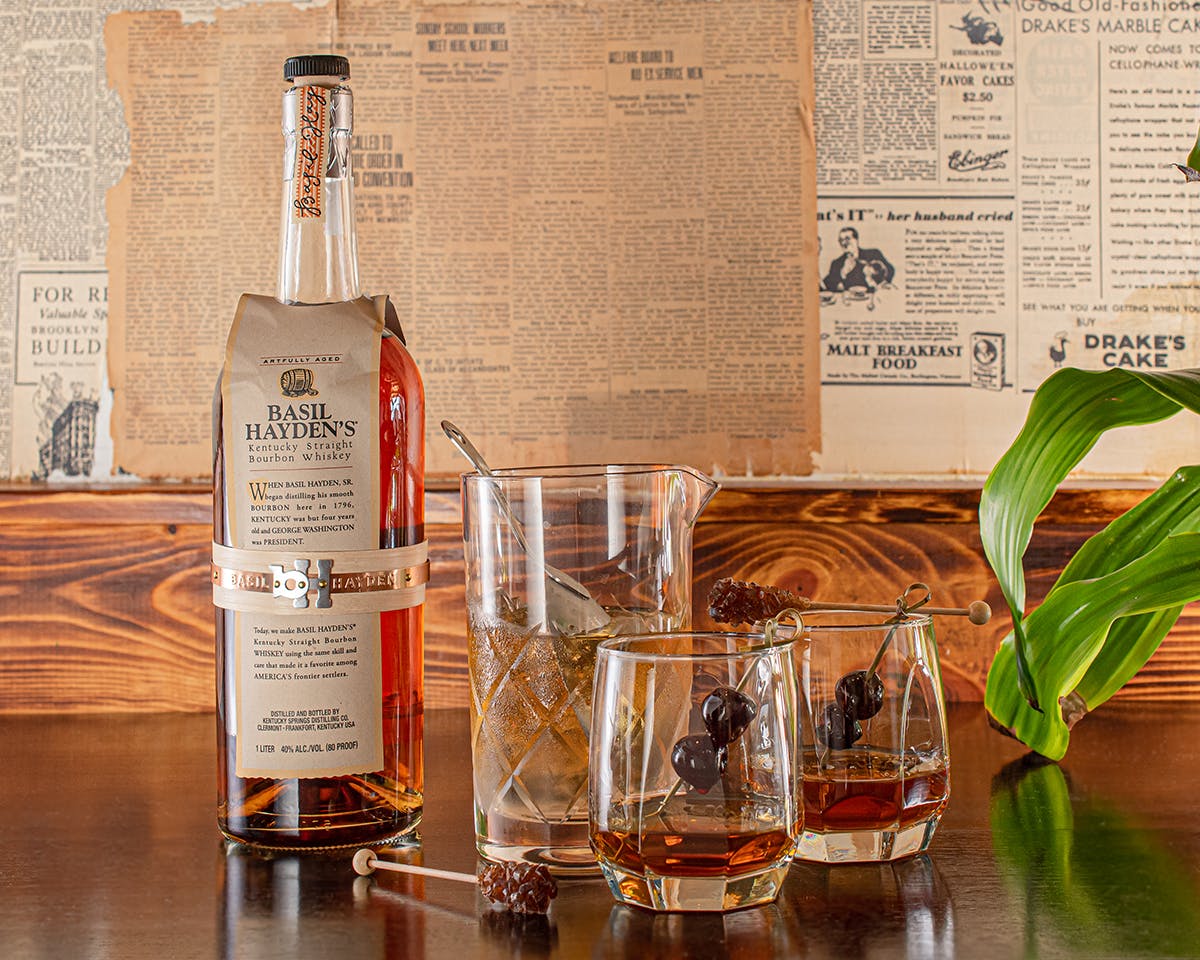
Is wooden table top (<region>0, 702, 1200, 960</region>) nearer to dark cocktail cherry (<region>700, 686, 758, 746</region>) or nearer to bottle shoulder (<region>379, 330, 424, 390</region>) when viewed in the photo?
dark cocktail cherry (<region>700, 686, 758, 746</region>)

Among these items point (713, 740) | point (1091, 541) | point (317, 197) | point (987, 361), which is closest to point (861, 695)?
point (713, 740)

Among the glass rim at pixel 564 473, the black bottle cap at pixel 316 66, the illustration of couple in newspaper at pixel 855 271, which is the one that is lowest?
the glass rim at pixel 564 473

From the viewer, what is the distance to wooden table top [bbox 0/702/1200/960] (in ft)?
1.49

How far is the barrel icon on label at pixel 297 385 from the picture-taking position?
57cm

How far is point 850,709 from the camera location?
1.79ft

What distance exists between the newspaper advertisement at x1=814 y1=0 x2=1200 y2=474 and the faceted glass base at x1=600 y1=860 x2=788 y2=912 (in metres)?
0.52

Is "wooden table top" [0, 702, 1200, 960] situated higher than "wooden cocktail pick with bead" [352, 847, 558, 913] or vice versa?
"wooden cocktail pick with bead" [352, 847, 558, 913]

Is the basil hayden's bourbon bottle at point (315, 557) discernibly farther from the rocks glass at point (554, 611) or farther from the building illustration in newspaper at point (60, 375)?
the building illustration in newspaper at point (60, 375)

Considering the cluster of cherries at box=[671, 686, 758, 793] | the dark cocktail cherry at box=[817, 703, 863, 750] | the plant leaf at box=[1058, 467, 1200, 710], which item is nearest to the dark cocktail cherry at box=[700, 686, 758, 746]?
the cluster of cherries at box=[671, 686, 758, 793]

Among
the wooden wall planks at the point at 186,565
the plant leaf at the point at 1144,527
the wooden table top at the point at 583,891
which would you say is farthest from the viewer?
Answer: the wooden wall planks at the point at 186,565

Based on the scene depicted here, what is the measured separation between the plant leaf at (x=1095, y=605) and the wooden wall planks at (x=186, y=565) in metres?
0.23

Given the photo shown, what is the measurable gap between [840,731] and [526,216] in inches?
21.6

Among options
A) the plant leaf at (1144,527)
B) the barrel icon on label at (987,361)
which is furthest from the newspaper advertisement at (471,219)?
the plant leaf at (1144,527)

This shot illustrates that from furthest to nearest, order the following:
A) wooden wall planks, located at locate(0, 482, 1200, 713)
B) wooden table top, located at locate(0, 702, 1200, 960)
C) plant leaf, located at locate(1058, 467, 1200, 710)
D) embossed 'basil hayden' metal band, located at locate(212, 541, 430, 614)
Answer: wooden wall planks, located at locate(0, 482, 1200, 713) < plant leaf, located at locate(1058, 467, 1200, 710) < embossed 'basil hayden' metal band, located at locate(212, 541, 430, 614) < wooden table top, located at locate(0, 702, 1200, 960)
